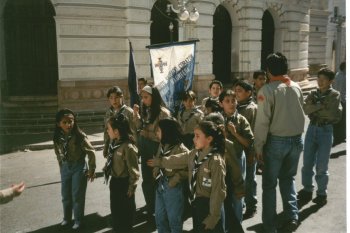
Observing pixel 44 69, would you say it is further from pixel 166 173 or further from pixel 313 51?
pixel 313 51

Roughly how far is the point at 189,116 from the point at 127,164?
1949 mm

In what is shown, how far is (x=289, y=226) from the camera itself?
192 inches

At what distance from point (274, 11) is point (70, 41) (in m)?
11.9

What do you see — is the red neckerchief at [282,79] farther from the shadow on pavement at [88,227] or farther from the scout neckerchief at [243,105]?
the shadow on pavement at [88,227]

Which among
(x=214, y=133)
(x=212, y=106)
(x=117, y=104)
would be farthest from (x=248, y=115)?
(x=117, y=104)

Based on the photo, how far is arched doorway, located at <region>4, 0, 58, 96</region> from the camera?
45.2 feet

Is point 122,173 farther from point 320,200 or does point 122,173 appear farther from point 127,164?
point 320,200

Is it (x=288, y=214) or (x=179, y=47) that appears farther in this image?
(x=179, y=47)

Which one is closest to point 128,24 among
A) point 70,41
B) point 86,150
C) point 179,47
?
point 70,41

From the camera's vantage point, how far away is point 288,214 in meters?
4.88

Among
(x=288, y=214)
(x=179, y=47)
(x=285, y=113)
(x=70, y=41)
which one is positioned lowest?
(x=288, y=214)

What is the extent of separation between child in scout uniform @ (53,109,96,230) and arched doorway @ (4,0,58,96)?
9668mm

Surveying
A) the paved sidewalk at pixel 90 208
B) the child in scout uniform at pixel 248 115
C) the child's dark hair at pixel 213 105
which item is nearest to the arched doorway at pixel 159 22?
the paved sidewalk at pixel 90 208

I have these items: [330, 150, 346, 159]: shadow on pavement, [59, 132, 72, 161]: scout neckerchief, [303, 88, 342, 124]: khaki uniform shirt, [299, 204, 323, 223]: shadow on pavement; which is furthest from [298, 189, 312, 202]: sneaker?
[59, 132, 72, 161]: scout neckerchief
